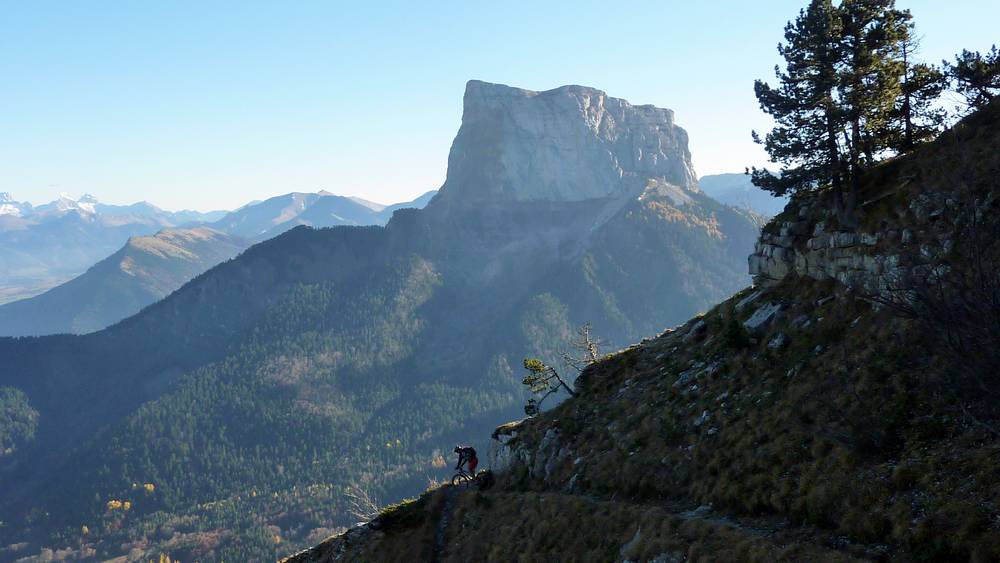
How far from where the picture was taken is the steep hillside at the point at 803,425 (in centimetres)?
1800

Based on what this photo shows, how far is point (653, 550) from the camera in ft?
79.9

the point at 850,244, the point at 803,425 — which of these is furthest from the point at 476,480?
the point at 850,244

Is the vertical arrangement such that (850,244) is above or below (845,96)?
below

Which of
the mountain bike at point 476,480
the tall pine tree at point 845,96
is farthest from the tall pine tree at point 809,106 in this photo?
the mountain bike at point 476,480

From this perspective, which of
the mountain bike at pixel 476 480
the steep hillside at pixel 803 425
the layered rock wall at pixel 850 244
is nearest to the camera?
Result: the steep hillside at pixel 803 425

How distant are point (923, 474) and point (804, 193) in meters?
27.1

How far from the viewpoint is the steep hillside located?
59.1ft

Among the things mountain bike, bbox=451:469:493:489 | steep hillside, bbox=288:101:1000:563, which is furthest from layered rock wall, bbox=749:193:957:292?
mountain bike, bbox=451:469:493:489

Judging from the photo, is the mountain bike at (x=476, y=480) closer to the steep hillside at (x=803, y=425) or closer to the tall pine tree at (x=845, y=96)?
the steep hillside at (x=803, y=425)

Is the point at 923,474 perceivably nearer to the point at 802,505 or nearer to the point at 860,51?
the point at 802,505

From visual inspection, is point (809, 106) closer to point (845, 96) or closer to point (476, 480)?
point (845, 96)

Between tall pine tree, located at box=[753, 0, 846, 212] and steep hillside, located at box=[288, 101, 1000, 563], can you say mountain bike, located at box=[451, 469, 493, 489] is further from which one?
tall pine tree, located at box=[753, 0, 846, 212]

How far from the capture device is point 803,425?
1042 inches

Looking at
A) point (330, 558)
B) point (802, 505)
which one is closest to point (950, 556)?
point (802, 505)
